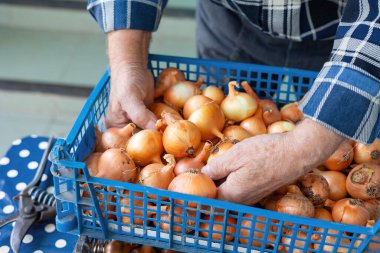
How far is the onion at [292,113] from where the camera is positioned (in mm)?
976

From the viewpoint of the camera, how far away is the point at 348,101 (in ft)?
2.16

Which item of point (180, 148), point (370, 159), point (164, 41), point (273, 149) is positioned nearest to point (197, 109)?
point (180, 148)

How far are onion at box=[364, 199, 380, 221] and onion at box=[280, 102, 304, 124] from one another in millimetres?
240

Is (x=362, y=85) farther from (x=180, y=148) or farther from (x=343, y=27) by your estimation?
(x=180, y=148)

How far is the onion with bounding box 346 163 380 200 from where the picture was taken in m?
0.80

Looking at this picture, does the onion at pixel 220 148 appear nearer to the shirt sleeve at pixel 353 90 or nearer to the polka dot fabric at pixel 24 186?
the shirt sleeve at pixel 353 90

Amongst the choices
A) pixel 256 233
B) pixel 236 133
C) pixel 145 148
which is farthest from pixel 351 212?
pixel 145 148

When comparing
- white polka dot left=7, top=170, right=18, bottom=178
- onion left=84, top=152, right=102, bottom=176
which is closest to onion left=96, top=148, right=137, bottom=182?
onion left=84, top=152, right=102, bottom=176

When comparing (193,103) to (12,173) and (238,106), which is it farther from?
(12,173)

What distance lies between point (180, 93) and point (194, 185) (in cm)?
32

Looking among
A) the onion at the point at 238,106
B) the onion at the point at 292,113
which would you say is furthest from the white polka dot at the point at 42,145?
the onion at the point at 292,113

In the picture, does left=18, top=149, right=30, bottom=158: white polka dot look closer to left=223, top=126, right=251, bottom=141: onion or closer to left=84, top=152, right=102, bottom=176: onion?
left=84, top=152, right=102, bottom=176: onion

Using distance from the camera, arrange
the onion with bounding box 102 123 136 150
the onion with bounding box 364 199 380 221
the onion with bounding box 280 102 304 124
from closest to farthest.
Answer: the onion with bounding box 364 199 380 221 → the onion with bounding box 102 123 136 150 → the onion with bounding box 280 102 304 124

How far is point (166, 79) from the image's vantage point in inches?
39.9
